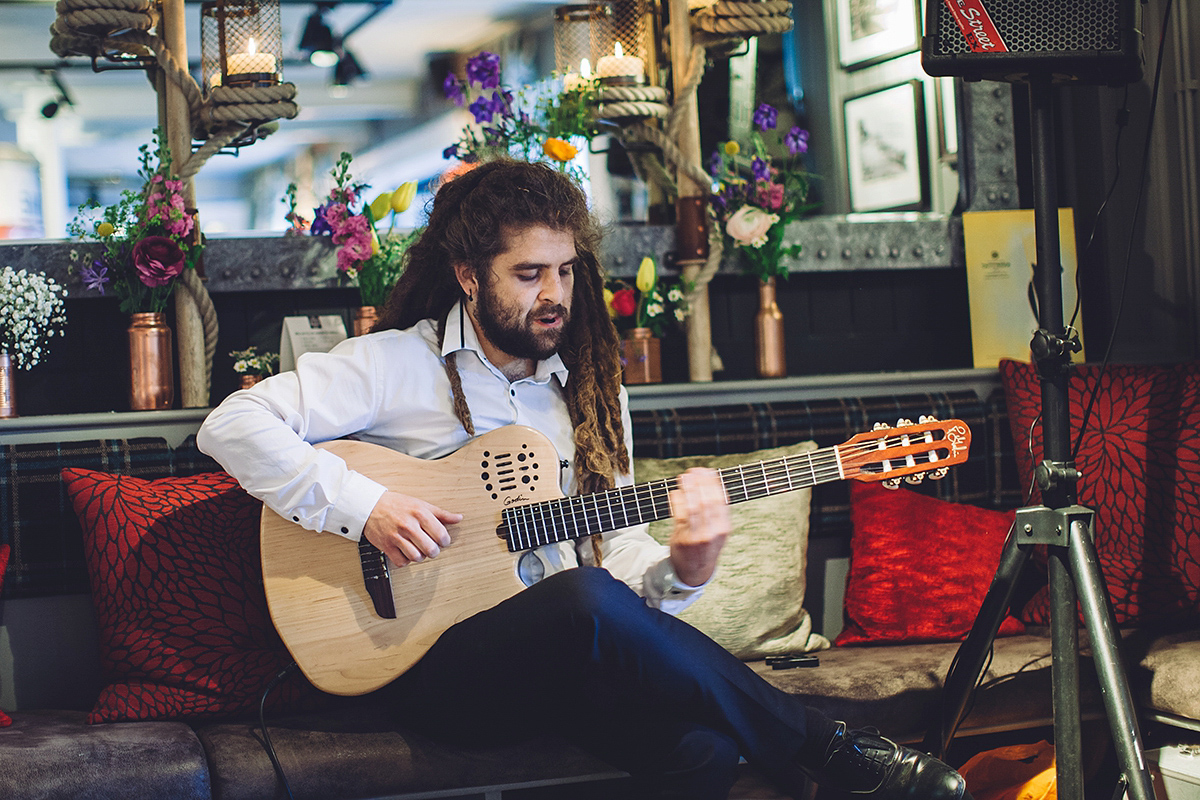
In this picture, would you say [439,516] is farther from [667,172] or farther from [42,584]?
[667,172]

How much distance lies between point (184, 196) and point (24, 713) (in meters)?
1.18

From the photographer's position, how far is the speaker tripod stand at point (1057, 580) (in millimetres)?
1772

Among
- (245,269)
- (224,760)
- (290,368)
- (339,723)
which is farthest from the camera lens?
(245,269)

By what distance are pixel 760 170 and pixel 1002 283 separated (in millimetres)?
770

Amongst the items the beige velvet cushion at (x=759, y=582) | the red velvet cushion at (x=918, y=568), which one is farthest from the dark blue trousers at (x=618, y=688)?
the red velvet cushion at (x=918, y=568)

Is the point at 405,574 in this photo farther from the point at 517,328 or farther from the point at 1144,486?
the point at 1144,486

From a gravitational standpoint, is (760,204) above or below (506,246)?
above

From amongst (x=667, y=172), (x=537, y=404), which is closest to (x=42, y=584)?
(x=537, y=404)

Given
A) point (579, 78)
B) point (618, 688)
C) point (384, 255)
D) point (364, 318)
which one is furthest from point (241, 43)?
point (618, 688)

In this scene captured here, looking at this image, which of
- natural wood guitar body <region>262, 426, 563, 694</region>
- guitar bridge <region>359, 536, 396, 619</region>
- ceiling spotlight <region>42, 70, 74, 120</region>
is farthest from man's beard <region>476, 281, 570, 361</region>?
Result: ceiling spotlight <region>42, 70, 74, 120</region>

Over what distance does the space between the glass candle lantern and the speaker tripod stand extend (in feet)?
5.52

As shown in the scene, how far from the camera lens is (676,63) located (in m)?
2.87

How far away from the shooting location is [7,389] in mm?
2342

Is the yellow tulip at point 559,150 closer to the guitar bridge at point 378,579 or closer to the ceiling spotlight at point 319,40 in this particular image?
the ceiling spotlight at point 319,40
